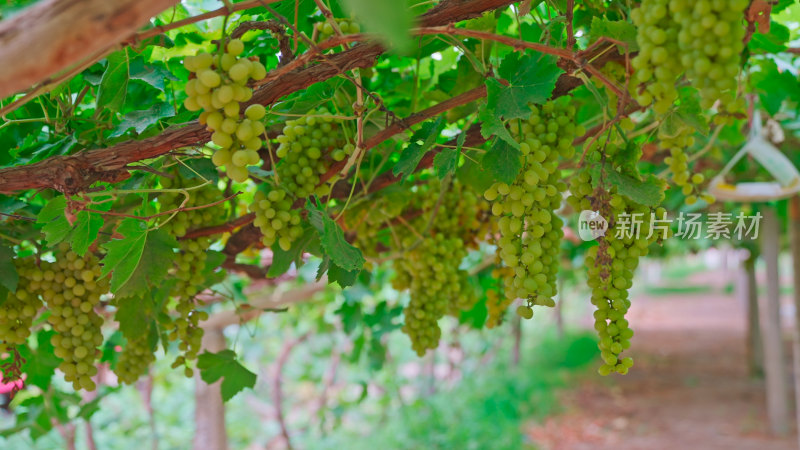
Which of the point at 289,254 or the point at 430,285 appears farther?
the point at 430,285

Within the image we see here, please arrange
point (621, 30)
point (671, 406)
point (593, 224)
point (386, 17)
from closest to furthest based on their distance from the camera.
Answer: point (386, 17), point (621, 30), point (593, 224), point (671, 406)

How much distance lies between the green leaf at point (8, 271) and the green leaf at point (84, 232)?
0.20m

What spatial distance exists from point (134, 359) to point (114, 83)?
797 millimetres

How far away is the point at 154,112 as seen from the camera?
51.0 inches

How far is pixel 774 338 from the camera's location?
217 inches

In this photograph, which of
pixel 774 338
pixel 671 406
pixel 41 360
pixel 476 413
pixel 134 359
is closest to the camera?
pixel 134 359

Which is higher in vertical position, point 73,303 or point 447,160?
point 447,160

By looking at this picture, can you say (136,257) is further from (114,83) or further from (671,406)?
(671,406)

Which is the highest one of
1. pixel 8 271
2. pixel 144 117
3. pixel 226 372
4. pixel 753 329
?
pixel 144 117

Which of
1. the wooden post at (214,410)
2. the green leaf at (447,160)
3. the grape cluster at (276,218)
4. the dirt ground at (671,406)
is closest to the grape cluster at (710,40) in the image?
the green leaf at (447,160)

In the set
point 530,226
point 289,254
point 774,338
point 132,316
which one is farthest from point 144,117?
point 774,338

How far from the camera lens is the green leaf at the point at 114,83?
1.30 metres

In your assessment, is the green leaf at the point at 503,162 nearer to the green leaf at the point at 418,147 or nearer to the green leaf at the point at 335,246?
the green leaf at the point at 418,147

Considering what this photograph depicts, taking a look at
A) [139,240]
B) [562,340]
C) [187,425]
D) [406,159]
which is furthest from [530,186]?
[562,340]
